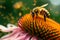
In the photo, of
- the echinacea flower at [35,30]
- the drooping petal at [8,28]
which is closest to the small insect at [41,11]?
the echinacea flower at [35,30]

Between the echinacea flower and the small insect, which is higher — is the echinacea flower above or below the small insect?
below

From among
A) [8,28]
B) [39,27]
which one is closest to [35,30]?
[39,27]

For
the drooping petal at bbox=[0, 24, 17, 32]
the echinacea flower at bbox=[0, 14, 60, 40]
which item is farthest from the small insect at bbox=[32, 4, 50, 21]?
the drooping petal at bbox=[0, 24, 17, 32]

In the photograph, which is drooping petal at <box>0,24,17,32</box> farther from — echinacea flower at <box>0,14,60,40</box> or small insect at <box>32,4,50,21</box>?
small insect at <box>32,4,50,21</box>

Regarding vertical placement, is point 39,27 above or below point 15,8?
below

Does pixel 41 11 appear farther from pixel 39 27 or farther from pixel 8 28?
pixel 8 28

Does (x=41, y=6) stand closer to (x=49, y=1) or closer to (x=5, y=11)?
(x=49, y=1)

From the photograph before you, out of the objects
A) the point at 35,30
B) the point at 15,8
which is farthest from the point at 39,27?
the point at 15,8

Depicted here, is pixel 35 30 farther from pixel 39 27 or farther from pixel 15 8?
pixel 15 8
